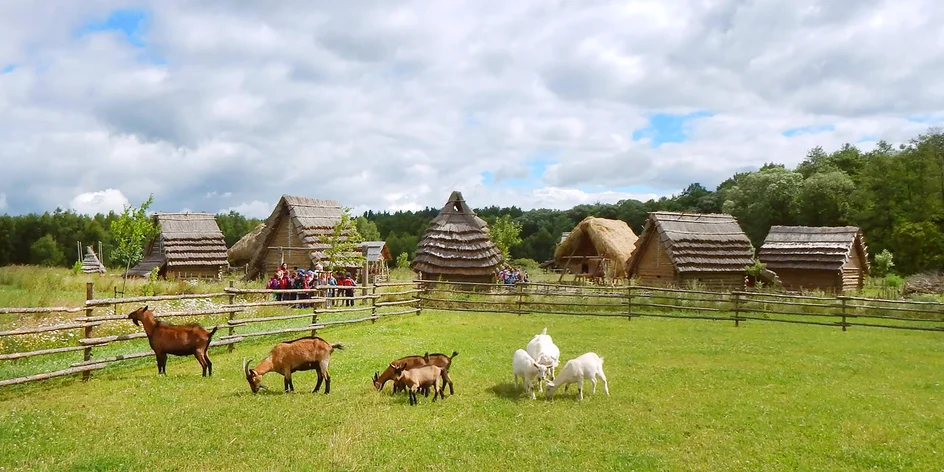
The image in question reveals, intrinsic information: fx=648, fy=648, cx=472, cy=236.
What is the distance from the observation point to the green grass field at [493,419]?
21.1 feet

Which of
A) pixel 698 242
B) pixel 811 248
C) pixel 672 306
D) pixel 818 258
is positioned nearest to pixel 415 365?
pixel 672 306

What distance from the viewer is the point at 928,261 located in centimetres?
3691

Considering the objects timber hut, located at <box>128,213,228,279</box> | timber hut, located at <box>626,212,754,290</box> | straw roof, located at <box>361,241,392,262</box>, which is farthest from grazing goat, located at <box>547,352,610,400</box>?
timber hut, located at <box>128,213,228,279</box>

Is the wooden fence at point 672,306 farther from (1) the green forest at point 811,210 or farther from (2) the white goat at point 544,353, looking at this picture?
(1) the green forest at point 811,210

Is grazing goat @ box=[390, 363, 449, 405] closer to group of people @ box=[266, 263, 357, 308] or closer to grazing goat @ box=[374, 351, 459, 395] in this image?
grazing goat @ box=[374, 351, 459, 395]

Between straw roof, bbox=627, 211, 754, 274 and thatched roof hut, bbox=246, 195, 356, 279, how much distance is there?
1519 cm

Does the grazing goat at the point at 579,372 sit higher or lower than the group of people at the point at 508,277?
lower

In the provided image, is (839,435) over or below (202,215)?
below

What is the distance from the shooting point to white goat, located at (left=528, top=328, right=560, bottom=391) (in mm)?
9703

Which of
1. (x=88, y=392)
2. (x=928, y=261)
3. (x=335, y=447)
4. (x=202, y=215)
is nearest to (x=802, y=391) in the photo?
(x=335, y=447)

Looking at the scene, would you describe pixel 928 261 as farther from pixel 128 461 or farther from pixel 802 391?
pixel 128 461

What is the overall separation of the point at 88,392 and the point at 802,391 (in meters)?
10.5

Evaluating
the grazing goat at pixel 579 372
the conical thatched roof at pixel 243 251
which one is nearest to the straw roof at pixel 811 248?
the grazing goat at pixel 579 372

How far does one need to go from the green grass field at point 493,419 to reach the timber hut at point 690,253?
1701cm
